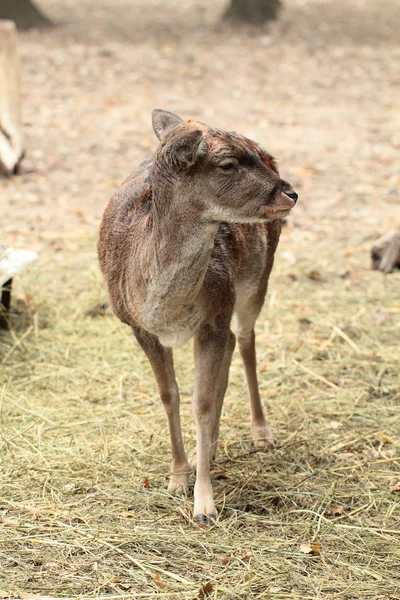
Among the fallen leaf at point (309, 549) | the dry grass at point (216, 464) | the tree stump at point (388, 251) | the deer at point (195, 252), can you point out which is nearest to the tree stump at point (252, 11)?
the tree stump at point (388, 251)

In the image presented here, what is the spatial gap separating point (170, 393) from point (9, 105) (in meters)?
6.73

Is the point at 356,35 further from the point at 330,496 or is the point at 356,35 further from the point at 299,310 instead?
the point at 330,496

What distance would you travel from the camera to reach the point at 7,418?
5629 millimetres

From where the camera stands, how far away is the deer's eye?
13.4 ft

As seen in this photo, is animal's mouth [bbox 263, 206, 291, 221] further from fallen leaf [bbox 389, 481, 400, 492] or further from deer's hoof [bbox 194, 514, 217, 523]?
fallen leaf [bbox 389, 481, 400, 492]

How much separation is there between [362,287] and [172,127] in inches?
159


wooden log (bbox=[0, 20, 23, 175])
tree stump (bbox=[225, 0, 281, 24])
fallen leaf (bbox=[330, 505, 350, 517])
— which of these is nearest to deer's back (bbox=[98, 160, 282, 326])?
fallen leaf (bbox=[330, 505, 350, 517])

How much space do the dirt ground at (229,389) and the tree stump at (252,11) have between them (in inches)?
137

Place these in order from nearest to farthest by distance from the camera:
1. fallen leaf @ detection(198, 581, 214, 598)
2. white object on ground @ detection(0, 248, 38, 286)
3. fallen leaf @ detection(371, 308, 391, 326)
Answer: fallen leaf @ detection(198, 581, 214, 598), white object on ground @ detection(0, 248, 38, 286), fallen leaf @ detection(371, 308, 391, 326)

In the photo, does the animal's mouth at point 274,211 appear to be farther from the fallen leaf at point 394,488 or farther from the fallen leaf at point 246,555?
the fallen leaf at point 394,488

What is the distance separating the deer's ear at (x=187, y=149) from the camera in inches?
158

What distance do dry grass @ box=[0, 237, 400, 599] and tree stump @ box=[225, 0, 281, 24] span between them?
1102 cm

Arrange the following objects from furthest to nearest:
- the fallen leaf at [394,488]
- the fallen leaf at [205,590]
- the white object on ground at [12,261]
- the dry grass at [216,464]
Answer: the white object on ground at [12,261] → the fallen leaf at [394,488] → the dry grass at [216,464] → the fallen leaf at [205,590]

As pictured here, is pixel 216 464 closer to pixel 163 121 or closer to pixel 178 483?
pixel 178 483
